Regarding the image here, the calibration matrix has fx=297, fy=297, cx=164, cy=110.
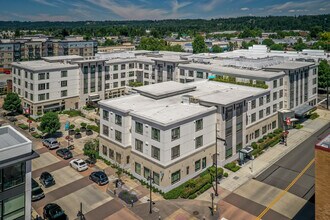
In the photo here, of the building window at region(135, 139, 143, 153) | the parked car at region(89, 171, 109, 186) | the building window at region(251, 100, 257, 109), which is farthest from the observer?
the building window at region(251, 100, 257, 109)

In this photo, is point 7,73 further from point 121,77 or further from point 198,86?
point 198,86

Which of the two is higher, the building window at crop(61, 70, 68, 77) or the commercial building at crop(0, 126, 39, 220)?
the building window at crop(61, 70, 68, 77)

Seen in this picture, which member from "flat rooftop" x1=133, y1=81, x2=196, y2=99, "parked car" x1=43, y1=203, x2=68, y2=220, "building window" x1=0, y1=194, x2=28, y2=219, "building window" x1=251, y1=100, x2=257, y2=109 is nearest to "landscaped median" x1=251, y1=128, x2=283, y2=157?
"building window" x1=251, y1=100, x2=257, y2=109

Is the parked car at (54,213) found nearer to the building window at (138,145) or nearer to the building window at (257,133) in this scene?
the building window at (138,145)

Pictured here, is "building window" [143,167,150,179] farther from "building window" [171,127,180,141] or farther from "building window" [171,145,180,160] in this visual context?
"building window" [171,127,180,141]

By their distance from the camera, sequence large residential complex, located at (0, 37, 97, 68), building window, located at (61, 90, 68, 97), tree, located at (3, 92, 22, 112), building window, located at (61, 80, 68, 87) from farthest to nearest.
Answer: large residential complex, located at (0, 37, 97, 68)
building window, located at (61, 90, 68, 97)
building window, located at (61, 80, 68, 87)
tree, located at (3, 92, 22, 112)

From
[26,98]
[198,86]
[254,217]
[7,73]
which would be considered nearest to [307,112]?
[198,86]
